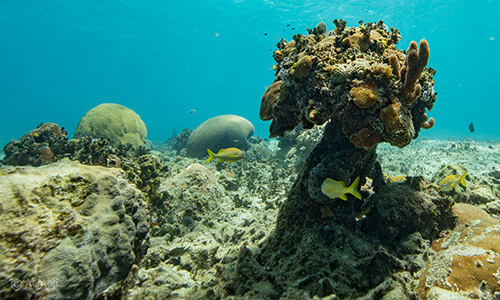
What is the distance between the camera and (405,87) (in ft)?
9.83

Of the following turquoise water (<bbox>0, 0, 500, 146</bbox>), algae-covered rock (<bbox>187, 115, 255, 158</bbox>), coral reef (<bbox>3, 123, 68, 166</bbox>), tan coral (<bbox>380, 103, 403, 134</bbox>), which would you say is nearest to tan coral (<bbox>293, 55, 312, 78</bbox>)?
tan coral (<bbox>380, 103, 403, 134</bbox>)

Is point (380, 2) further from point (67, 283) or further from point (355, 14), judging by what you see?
point (67, 283)

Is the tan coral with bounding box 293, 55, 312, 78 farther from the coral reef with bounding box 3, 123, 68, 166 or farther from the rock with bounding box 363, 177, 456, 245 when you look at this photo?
the coral reef with bounding box 3, 123, 68, 166

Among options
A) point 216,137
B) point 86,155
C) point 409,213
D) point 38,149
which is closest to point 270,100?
point 409,213

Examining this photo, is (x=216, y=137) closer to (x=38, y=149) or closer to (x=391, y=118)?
(x=38, y=149)

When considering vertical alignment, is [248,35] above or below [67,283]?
above

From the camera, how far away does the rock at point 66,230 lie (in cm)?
162

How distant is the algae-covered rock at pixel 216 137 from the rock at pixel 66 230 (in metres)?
11.5

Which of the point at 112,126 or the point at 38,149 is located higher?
the point at 112,126

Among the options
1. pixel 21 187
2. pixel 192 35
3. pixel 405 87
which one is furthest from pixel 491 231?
pixel 192 35

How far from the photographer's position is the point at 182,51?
8606 cm

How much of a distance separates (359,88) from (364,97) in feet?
0.53

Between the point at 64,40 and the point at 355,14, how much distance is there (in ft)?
255

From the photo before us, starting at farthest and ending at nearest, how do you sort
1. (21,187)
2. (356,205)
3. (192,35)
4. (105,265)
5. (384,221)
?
(192,35), (356,205), (384,221), (105,265), (21,187)
